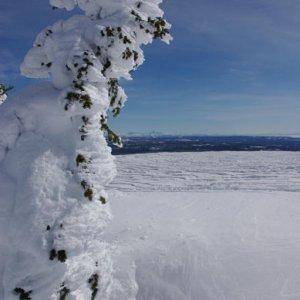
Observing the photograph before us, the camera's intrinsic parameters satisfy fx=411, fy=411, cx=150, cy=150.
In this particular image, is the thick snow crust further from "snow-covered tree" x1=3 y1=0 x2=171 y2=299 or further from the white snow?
the white snow

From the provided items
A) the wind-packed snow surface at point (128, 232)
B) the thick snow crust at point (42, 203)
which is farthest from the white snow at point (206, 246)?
the thick snow crust at point (42, 203)

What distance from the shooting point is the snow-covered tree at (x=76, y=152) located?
18.0 ft

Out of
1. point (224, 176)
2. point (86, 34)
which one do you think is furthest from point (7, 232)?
point (224, 176)

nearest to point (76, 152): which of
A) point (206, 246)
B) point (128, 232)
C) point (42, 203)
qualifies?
point (42, 203)

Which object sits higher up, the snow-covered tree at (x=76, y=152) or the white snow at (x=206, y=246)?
the snow-covered tree at (x=76, y=152)

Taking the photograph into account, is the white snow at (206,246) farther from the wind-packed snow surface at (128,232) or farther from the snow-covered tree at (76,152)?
the snow-covered tree at (76,152)

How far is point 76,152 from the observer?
5855 millimetres

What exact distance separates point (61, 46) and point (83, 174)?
1857 millimetres

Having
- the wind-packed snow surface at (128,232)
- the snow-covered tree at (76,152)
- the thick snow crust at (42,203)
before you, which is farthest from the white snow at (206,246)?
the thick snow crust at (42,203)

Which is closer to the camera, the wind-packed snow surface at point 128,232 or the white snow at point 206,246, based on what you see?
the wind-packed snow surface at point 128,232

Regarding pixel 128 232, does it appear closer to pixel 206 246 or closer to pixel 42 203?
pixel 206 246

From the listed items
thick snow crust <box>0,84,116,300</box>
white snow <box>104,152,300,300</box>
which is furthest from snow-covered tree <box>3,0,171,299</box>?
white snow <box>104,152,300,300</box>

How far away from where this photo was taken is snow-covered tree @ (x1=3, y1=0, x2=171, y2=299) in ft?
18.0

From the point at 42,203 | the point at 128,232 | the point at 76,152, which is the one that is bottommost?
the point at 128,232
